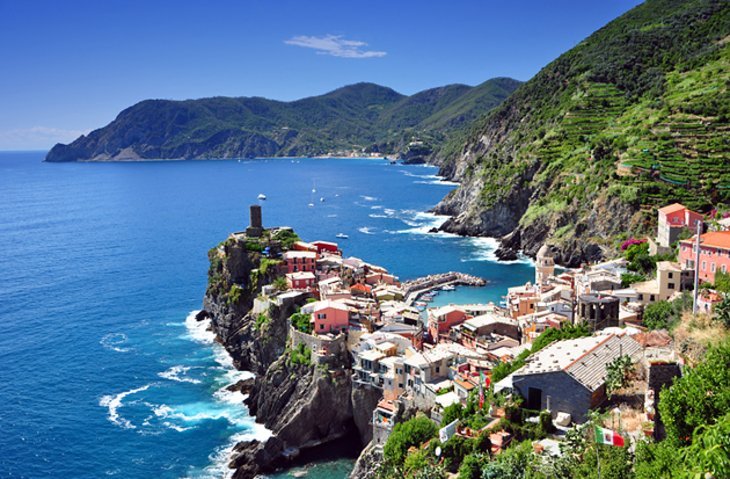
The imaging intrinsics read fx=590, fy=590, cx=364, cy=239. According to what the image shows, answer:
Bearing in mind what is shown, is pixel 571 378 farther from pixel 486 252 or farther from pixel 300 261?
pixel 486 252

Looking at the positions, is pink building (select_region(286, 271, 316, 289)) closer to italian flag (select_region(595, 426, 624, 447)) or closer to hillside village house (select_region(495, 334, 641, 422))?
hillside village house (select_region(495, 334, 641, 422))

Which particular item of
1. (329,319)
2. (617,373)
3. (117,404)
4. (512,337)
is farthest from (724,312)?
(117,404)

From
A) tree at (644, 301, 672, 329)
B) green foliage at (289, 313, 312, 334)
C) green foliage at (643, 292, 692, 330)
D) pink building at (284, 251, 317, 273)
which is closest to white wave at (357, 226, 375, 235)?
pink building at (284, 251, 317, 273)

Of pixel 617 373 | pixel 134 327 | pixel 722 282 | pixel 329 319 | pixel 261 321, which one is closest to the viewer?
pixel 617 373

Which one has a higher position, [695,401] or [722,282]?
[695,401]

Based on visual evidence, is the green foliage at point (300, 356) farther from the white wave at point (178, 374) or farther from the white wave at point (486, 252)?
the white wave at point (486, 252)

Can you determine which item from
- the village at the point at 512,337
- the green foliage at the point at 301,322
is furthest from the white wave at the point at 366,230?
the green foliage at the point at 301,322

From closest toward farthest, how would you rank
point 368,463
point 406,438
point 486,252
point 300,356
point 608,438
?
1. point 608,438
2. point 406,438
3. point 368,463
4. point 300,356
5. point 486,252

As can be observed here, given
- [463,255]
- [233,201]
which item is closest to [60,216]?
[233,201]
